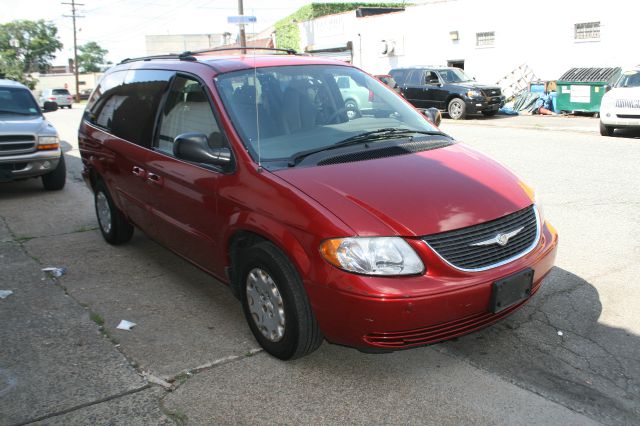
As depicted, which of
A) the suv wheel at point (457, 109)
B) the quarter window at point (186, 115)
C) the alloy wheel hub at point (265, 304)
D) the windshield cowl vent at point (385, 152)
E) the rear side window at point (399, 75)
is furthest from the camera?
A: the rear side window at point (399, 75)

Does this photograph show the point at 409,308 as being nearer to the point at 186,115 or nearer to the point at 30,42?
the point at 186,115

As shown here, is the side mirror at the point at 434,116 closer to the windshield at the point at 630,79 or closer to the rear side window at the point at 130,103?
→ the rear side window at the point at 130,103

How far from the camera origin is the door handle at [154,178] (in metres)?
4.52

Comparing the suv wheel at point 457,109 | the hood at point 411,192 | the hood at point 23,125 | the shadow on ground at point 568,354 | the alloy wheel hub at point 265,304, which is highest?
the suv wheel at point 457,109

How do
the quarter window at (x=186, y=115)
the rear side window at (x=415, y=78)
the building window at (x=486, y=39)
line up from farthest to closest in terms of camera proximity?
the building window at (x=486, y=39) → the rear side window at (x=415, y=78) → the quarter window at (x=186, y=115)

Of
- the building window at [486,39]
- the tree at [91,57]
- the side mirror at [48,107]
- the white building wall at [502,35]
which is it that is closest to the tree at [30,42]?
the tree at [91,57]

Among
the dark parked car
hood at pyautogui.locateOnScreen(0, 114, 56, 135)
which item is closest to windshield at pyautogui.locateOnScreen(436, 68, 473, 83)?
the dark parked car

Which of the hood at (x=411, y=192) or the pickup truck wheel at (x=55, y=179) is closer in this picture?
the hood at (x=411, y=192)

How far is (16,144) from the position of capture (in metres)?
8.49

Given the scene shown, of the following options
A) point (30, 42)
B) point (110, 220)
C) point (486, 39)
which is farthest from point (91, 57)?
point (110, 220)

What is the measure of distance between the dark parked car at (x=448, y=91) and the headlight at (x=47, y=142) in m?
13.9

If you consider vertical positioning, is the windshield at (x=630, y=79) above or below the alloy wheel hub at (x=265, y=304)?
above

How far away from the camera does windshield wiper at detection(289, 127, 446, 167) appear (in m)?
3.69

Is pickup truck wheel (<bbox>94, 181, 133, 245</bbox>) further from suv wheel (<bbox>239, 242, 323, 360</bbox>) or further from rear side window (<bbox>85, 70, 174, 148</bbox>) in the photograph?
suv wheel (<bbox>239, 242, 323, 360</bbox>)
